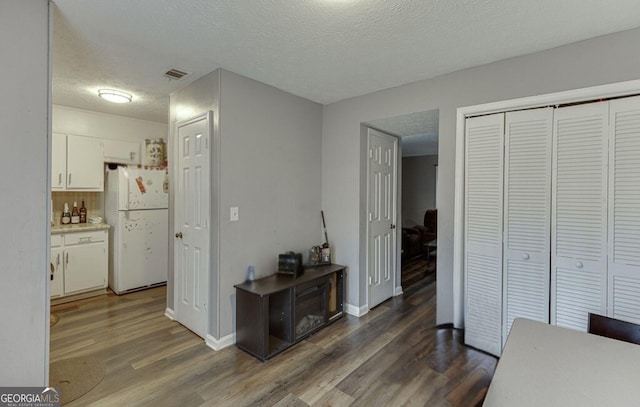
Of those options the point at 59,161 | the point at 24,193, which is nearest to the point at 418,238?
the point at 24,193

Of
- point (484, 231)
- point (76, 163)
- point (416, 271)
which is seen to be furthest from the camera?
point (416, 271)

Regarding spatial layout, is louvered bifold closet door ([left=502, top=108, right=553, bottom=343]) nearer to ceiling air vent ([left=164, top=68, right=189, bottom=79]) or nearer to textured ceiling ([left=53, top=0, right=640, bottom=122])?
textured ceiling ([left=53, top=0, right=640, bottom=122])

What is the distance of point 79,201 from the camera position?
4188 millimetres

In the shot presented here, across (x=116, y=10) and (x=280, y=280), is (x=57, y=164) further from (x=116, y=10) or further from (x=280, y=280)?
(x=280, y=280)

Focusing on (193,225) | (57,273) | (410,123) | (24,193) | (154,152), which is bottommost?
(57,273)

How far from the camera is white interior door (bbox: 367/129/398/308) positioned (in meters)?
3.54

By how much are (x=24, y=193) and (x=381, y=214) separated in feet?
10.5

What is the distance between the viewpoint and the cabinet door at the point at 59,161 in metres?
3.65

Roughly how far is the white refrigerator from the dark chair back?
456cm

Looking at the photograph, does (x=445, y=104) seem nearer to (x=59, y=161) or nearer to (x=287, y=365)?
(x=287, y=365)

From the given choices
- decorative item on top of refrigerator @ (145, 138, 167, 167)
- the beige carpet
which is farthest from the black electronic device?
decorative item on top of refrigerator @ (145, 138, 167, 167)

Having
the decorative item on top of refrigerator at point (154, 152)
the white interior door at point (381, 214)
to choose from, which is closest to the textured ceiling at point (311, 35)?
the white interior door at point (381, 214)

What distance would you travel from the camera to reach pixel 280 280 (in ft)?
9.23

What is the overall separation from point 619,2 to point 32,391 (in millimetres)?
4007
